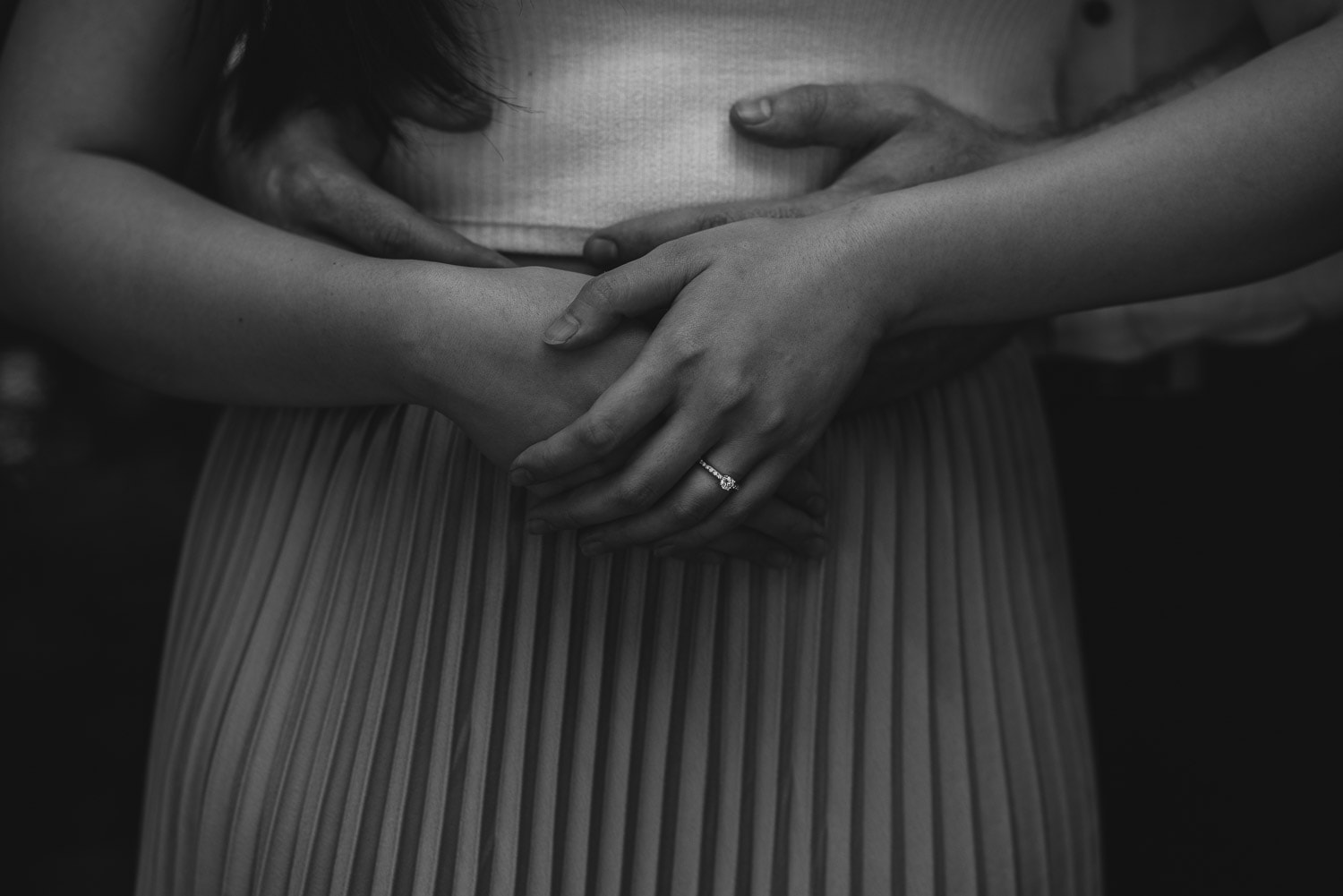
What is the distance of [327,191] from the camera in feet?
2.39

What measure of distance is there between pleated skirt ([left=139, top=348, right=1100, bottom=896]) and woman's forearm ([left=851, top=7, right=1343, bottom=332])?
15cm

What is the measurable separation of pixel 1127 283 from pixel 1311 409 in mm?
802

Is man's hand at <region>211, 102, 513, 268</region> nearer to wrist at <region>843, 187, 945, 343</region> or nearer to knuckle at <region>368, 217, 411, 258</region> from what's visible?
knuckle at <region>368, 217, 411, 258</region>

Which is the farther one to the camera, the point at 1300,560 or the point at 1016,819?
the point at 1300,560

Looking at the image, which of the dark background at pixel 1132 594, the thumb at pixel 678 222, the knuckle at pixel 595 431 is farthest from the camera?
Result: the dark background at pixel 1132 594

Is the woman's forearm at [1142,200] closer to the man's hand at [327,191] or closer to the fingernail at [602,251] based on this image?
the fingernail at [602,251]

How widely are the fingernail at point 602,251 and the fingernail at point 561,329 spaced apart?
111 mm

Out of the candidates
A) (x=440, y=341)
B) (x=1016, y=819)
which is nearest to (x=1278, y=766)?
(x=1016, y=819)

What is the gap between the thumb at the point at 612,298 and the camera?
0.61m

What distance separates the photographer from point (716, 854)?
0.72m

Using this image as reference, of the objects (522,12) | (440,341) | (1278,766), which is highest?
(522,12)

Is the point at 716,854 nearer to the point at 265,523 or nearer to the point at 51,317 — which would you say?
the point at 265,523

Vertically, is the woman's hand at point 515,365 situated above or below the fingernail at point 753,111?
below

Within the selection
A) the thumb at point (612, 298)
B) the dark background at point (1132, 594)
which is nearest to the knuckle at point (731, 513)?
the thumb at point (612, 298)
